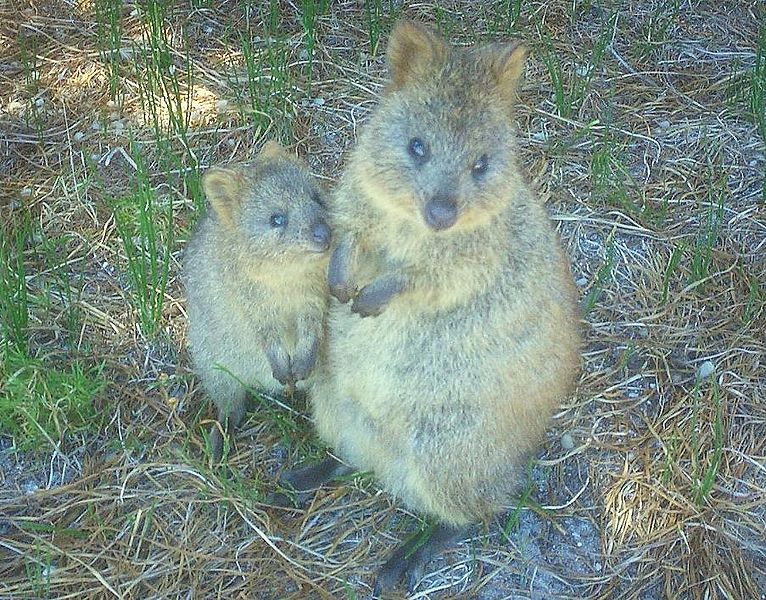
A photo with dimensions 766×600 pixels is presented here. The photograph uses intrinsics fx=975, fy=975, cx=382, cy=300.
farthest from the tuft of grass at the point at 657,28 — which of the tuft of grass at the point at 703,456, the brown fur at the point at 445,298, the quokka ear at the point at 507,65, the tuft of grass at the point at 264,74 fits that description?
the quokka ear at the point at 507,65

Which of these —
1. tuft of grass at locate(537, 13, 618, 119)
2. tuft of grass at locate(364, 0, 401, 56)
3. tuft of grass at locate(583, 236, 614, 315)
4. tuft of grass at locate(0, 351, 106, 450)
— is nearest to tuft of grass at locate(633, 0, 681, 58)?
tuft of grass at locate(537, 13, 618, 119)

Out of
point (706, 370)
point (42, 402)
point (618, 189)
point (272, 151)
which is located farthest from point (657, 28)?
point (42, 402)

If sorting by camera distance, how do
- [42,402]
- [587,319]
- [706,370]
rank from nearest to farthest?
[42,402] → [706,370] → [587,319]

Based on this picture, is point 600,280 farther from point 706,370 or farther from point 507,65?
point 507,65

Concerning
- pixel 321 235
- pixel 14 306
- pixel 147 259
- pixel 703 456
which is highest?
pixel 321 235

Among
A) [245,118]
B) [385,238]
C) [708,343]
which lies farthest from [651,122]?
[385,238]
